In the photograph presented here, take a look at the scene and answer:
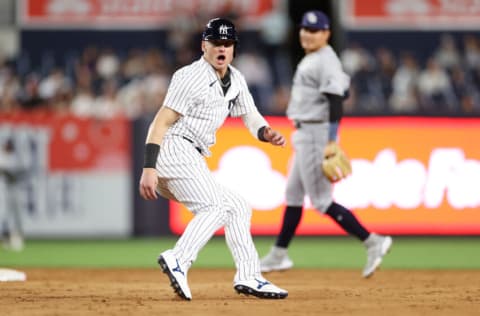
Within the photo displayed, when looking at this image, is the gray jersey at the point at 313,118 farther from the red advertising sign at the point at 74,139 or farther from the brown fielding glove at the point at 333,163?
the red advertising sign at the point at 74,139

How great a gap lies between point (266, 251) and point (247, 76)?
6.55 meters

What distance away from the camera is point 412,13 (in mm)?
19172

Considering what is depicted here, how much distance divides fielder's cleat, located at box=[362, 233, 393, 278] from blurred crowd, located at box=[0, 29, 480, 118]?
600 cm

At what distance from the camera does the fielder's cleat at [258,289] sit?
637 centimetres

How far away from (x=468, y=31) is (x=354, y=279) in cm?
1174

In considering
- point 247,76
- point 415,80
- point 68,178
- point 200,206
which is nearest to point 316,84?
point 200,206

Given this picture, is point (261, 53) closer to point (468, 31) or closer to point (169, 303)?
point (468, 31)

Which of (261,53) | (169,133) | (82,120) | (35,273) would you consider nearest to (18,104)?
(82,120)

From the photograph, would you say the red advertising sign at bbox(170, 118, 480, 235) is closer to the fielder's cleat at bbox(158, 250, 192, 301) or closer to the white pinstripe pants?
the white pinstripe pants

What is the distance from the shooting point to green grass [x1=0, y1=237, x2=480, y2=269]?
993 cm

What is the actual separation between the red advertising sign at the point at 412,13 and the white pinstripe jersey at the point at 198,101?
12908mm

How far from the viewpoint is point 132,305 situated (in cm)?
608

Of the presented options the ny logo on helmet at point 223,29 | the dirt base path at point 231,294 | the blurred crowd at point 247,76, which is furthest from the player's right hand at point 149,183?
the blurred crowd at point 247,76

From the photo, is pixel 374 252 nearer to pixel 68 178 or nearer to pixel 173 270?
pixel 173 270
